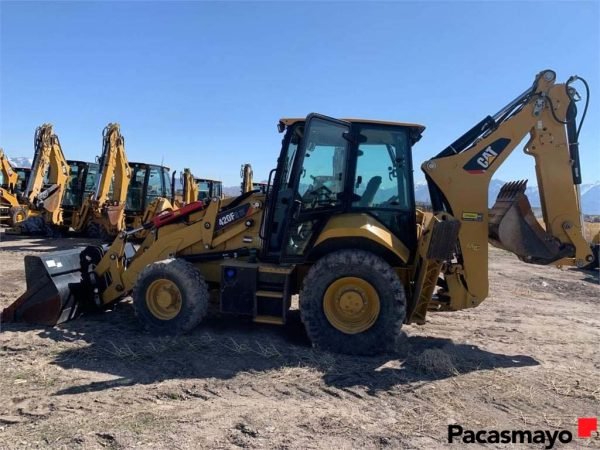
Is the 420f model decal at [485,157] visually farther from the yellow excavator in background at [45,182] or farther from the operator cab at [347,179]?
the yellow excavator in background at [45,182]

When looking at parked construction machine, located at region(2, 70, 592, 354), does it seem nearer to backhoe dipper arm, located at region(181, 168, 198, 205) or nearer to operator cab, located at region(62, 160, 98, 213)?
operator cab, located at region(62, 160, 98, 213)

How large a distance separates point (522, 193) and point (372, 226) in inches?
72.4

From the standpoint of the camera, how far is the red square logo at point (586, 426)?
3.52m

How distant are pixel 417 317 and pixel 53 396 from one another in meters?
3.62

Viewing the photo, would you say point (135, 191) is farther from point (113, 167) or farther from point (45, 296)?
point (45, 296)

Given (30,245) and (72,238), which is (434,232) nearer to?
(30,245)

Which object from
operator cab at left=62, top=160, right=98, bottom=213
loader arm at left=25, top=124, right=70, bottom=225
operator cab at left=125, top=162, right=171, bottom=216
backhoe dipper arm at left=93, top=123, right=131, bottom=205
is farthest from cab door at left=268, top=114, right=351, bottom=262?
operator cab at left=62, top=160, right=98, bottom=213

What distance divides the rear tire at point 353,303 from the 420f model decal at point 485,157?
1530mm

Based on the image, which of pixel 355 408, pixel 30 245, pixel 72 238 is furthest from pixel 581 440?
pixel 72 238

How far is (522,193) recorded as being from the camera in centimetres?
546

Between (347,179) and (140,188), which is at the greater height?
(140,188)

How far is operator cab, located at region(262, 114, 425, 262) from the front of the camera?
5.33 m

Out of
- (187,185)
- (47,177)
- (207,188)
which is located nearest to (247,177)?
(207,188)

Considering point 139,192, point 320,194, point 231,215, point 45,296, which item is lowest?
point 45,296
